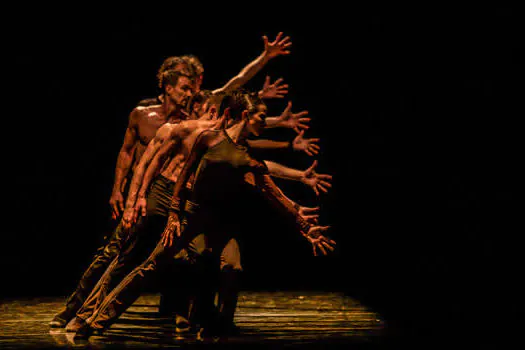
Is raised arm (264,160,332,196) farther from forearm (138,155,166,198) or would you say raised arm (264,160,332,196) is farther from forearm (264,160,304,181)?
forearm (138,155,166,198)

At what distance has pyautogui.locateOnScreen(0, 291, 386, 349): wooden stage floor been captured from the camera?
17.5ft

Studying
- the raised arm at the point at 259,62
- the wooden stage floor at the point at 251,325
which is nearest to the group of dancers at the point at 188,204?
the wooden stage floor at the point at 251,325

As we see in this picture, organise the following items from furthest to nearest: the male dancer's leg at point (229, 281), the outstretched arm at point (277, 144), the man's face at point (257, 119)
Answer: the outstretched arm at point (277, 144), the male dancer's leg at point (229, 281), the man's face at point (257, 119)

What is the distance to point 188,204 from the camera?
538 cm

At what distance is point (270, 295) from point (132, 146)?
1745 mm

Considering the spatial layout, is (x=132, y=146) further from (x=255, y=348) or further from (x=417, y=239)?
(x=417, y=239)

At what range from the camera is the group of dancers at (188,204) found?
5.36 meters

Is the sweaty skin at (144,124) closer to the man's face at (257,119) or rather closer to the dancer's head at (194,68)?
the dancer's head at (194,68)

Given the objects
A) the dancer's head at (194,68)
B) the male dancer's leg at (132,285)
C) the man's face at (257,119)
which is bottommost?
the male dancer's leg at (132,285)

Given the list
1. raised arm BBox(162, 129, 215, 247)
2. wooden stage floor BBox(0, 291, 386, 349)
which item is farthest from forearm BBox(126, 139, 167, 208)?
wooden stage floor BBox(0, 291, 386, 349)

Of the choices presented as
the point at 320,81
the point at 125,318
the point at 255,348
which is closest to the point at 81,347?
the point at 255,348

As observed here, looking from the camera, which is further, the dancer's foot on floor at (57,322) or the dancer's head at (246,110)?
the dancer's foot on floor at (57,322)

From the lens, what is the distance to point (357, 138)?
7.52 m

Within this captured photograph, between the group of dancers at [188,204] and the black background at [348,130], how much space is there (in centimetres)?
121
